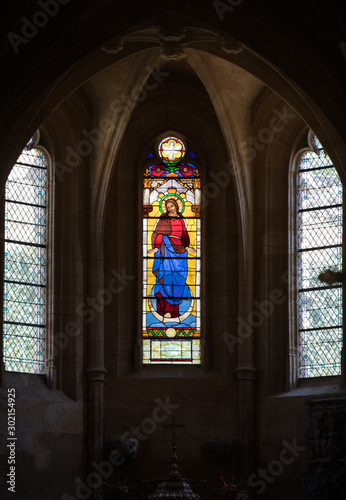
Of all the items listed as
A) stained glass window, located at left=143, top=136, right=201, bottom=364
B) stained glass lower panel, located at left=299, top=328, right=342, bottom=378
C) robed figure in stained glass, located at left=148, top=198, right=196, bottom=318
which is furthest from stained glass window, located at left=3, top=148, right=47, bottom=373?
stained glass lower panel, located at left=299, top=328, right=342, bottom=378

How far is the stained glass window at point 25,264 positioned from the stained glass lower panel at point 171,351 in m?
1.74

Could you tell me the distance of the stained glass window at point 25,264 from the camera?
22953 millimetres

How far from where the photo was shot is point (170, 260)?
24.5m

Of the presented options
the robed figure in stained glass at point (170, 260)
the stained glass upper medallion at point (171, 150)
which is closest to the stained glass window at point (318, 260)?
the robed figure in stained glass at point (170, 260)

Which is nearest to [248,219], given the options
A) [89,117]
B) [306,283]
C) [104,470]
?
[306,283]

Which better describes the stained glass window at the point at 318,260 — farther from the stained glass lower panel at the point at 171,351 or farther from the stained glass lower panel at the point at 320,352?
the stained glass lower panel at the point at 171,351

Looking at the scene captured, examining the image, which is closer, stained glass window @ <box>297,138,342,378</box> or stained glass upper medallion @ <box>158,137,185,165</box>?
stained glass window @ <box>297,138,342,378</box>

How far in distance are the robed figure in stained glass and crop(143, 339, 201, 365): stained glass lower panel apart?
17.4 inches

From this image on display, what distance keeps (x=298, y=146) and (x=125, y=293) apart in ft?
11.4

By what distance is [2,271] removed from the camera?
22.5m

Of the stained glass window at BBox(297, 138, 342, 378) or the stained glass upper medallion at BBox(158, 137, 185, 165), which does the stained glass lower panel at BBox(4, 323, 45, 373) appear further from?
the stained glass window at BBox(297, 138, 342, 378)

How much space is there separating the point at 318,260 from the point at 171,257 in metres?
2.35

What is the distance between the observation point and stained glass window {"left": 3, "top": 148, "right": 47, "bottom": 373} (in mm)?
22953

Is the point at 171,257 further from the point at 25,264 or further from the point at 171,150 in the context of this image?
the point at 25,264
